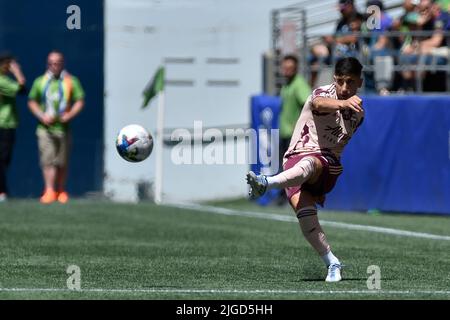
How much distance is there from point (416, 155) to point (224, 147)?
5.55 meters

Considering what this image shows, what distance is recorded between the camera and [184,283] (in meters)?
9.87

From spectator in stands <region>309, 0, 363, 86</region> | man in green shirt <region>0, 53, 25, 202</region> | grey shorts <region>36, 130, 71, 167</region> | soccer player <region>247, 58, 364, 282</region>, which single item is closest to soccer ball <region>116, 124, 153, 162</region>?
soccer player <region>247, 58, 364, 282</region>

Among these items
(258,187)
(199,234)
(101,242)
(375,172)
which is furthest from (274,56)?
(258,187)

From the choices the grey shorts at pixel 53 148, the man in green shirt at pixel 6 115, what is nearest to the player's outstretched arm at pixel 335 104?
the grey shorts at pixel 53 148

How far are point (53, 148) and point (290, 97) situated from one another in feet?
13.3

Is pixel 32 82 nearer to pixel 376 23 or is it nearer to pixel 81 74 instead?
pixel 81 74

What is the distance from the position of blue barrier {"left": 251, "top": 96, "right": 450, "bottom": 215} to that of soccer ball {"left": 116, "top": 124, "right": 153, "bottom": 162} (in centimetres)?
857

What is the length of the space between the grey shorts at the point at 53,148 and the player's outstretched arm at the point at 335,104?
11210mm

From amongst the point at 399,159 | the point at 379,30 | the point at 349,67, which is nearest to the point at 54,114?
the point at 379,30

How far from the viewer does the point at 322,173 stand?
34.0 ft

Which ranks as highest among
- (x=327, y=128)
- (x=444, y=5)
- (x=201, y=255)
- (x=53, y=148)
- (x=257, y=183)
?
(x=444, y=5)

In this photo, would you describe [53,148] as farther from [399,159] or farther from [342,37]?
[399,159]

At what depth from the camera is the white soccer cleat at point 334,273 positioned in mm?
10156

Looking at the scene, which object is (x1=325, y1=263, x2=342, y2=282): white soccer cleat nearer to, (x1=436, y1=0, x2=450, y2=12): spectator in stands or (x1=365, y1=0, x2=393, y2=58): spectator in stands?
(x1=365, y1=0, x2=393, y2=58): spectator in stands
